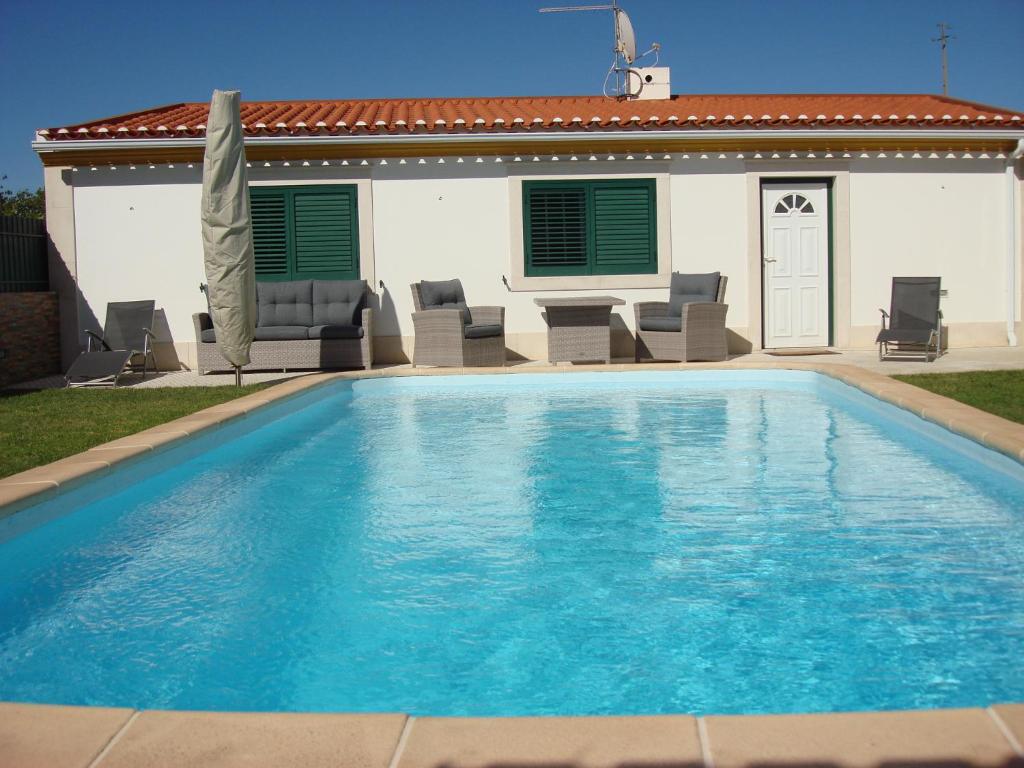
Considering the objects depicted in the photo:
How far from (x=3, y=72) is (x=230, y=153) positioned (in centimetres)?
2717

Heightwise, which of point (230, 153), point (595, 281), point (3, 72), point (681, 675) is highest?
point (3, 72)

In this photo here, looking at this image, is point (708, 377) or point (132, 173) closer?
point (708, 377)

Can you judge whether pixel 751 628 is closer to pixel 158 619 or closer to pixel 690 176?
pixel 158 619

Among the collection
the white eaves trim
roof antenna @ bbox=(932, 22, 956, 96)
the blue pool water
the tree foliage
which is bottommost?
the blue pool water

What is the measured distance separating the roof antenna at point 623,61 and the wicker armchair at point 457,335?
6139 mm

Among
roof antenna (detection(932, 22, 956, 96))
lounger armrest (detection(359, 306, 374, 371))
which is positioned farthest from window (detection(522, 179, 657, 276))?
roof antenna (detection(932, 22, 956, 96))

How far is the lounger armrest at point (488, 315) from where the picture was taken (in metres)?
11.6

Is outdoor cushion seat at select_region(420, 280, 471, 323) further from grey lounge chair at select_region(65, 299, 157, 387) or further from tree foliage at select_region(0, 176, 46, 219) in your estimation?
tree foliage at select_region(0, 176, 46, 219)

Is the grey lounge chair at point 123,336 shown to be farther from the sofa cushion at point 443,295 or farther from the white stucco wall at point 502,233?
the sofa cushion at point 443,295

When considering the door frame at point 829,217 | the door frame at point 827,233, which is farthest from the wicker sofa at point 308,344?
the door frame at point 827,233

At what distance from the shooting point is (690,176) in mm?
12461

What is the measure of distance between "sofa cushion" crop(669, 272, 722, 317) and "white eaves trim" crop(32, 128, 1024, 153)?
1.84 metres

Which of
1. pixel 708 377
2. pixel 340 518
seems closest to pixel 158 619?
pixel 340 518

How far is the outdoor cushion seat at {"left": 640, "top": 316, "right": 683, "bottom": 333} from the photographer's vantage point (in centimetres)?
1135
